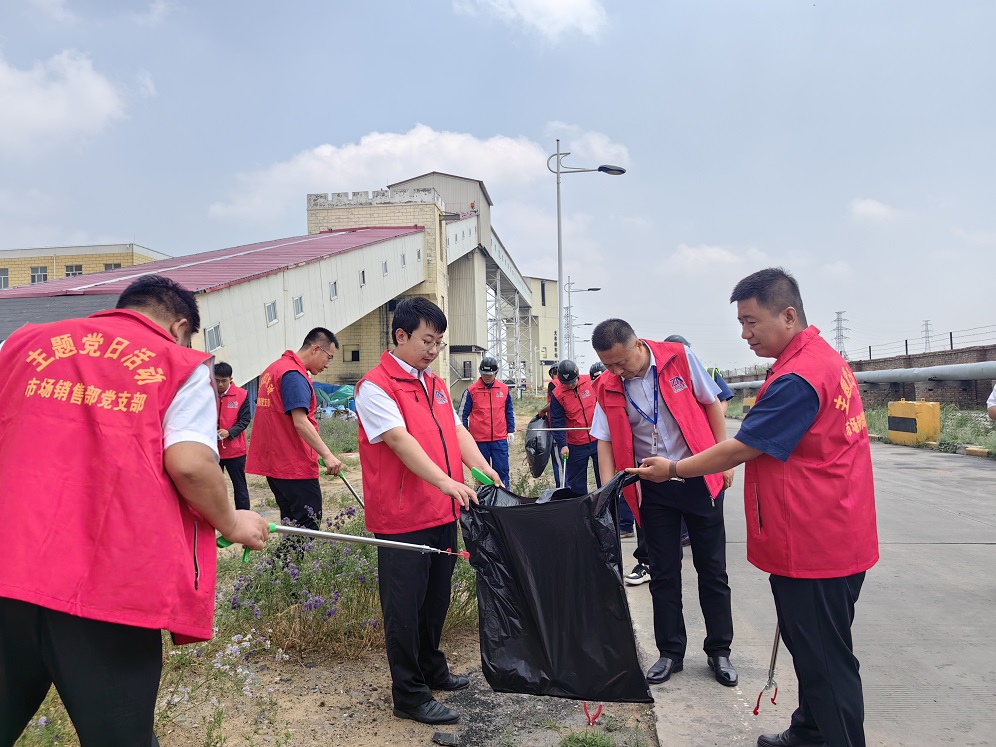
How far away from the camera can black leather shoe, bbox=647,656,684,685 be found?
3650 millimetres

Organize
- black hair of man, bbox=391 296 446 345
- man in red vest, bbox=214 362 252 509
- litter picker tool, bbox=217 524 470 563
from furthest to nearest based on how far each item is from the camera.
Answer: man in red vest, bbox=214 362 252 509 → black hair of man, bbox=391 296 446 345 → litter picker tool, bbox=217 524 470 563

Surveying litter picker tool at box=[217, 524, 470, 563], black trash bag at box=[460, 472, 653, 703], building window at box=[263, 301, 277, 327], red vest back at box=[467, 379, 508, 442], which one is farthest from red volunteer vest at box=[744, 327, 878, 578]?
building window at box=[263, 301, 277, 327]

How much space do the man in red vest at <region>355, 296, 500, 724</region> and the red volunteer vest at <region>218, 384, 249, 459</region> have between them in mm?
4309

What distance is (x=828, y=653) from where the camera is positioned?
2.57 meters

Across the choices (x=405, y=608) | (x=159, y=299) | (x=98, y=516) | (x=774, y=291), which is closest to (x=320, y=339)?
(x=405, y=608)

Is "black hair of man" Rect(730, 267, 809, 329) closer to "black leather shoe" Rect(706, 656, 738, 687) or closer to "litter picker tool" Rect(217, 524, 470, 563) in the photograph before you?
"litter picker tool" Rect(217, 524, 470, 563)

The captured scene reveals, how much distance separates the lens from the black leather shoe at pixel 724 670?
3611 mm

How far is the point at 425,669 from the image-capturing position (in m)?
3.60

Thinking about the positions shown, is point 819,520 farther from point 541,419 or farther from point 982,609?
point 541,419

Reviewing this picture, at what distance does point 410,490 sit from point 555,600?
32.5 inches

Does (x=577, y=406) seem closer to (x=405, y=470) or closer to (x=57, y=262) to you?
(x=405, y=470)

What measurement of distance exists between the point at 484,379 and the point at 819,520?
6.85 metres

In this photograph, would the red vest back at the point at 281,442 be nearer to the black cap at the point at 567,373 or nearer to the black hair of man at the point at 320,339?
the black hair of man at the point at 320,339

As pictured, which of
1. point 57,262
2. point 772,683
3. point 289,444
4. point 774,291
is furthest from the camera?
point 57,262
